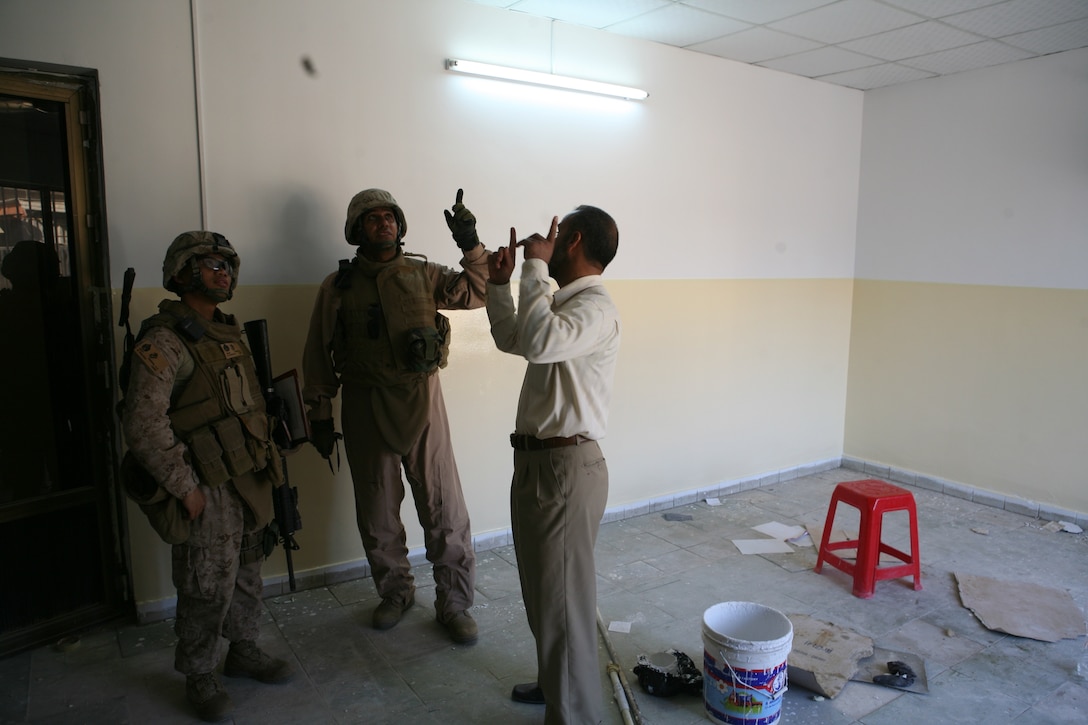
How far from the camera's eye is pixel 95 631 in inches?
119

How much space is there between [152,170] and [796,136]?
3993mm

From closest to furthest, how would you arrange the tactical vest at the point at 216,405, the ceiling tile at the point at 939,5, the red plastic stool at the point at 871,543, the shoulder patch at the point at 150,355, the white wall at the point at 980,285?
the shoulder patch at the point at 150,355, the tactical vest at the point at 216,405, the red plastic stool at the point at 871,543, the ceiling tile at the point at 939,5, the white wall at the point at 980,285

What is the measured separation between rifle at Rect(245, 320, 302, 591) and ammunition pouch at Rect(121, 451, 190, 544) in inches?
15.4

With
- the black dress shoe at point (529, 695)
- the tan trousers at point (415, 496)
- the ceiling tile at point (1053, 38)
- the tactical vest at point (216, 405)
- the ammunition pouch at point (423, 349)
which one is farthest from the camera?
the ceiling tile at point (1053, 38)

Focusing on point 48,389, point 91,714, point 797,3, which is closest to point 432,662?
point 91,714

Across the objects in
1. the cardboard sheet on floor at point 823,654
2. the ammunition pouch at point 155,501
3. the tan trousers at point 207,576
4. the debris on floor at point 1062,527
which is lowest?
the cardboard sheet on floor at point 823,654

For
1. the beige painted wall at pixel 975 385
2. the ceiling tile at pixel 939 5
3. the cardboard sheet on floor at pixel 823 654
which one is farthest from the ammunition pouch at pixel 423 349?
the beige painted wall at pixel 975 385

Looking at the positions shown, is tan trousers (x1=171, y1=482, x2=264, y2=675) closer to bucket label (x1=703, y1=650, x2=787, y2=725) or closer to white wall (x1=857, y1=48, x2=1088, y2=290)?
bucket label (x1=703, y1=650, x2=787, y2=725)

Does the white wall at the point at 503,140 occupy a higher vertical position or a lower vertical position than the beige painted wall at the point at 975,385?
higher

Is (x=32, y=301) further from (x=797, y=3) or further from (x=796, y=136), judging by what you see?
(x=796, y=136)

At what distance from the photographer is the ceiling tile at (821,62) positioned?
443cm

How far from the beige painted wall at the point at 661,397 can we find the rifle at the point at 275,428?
53cm

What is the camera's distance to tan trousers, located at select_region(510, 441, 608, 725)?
216 centimetres

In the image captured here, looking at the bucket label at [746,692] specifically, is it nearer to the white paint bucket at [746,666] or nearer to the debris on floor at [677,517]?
the white paint bucket at [746,666]
